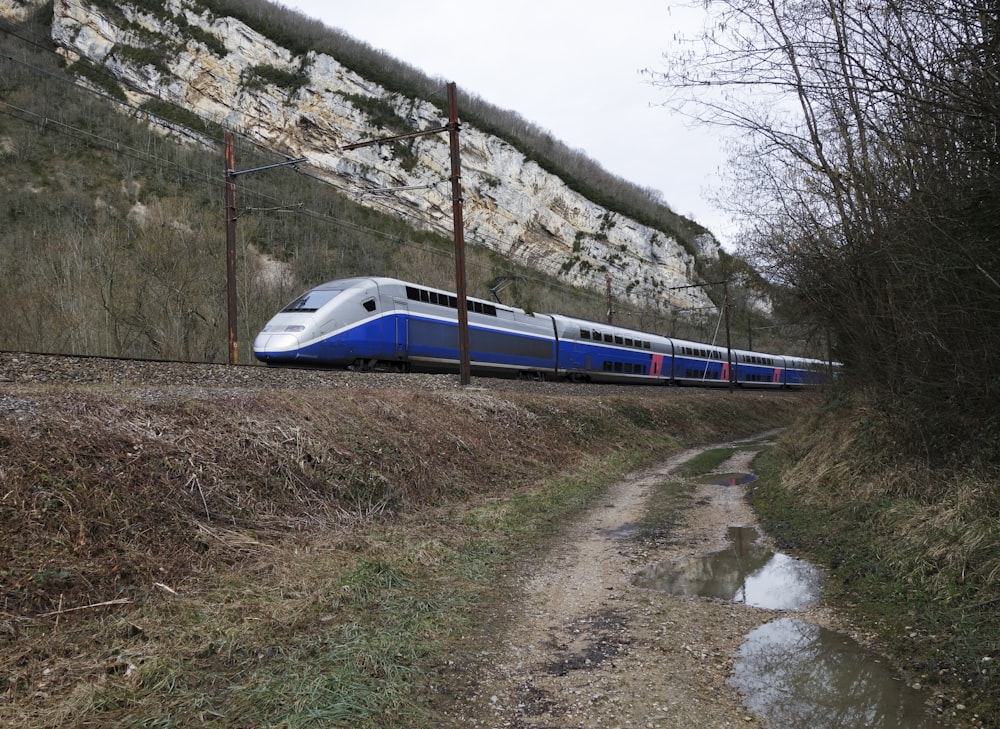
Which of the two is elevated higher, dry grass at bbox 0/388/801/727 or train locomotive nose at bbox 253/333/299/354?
train locomotive nose at bbox 253/333/299/354

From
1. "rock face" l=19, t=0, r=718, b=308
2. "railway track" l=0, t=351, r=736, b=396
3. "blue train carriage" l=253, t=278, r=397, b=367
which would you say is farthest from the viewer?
"rock face" l=19, t=0, r=718, b=308

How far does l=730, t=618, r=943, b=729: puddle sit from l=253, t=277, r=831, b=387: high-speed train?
14158 millimetres

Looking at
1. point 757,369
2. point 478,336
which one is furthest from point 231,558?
point 757,369

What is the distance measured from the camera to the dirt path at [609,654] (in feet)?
13.0

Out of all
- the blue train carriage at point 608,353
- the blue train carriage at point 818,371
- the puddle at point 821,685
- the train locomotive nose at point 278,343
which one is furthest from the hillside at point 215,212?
the puddle at point 821,685

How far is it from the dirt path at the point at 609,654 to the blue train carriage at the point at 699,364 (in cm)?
3208

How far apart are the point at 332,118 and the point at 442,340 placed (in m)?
60.1

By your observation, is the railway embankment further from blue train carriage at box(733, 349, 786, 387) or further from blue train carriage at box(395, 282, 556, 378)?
blue train carriage at box(733, 349, 786, 387)

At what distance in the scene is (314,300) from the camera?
1814 cm

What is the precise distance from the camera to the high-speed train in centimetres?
1744

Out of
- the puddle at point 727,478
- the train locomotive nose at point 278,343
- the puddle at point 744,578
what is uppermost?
the train locomotive nose at point 278,343

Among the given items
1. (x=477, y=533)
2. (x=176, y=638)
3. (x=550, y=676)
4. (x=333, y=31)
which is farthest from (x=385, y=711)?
(x=333, y=31)

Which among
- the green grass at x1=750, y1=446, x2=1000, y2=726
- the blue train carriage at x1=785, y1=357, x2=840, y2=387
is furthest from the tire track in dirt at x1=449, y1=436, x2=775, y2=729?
the blue train carriage at x1=785, y1=357, x2=840, y2=387

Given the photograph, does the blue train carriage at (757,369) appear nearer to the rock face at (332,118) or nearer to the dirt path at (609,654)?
the rock face at (332,118)
